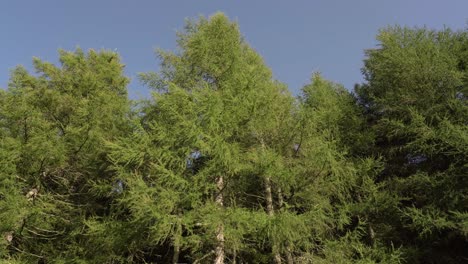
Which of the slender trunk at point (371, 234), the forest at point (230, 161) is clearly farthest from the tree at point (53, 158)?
the slender trunk at point (371, 234)

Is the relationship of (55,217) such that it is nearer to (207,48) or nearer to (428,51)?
(207,48)

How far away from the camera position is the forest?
25.6 ft

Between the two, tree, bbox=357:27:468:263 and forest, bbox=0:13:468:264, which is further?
tree, bbox=357:27:468:263

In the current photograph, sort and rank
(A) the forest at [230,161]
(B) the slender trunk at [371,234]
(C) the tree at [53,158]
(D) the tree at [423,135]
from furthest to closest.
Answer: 1. (B) the slender trunk at [371,234]
2. (D) the tree at [423,135]
3. (C) the tree at [53,158]
4. (A) the forest at [230,161]

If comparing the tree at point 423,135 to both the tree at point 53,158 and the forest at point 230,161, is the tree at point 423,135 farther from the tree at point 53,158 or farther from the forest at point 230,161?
the tree at point 53,158

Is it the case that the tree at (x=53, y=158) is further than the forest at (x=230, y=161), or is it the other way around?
the tree at (x=53, y=158)

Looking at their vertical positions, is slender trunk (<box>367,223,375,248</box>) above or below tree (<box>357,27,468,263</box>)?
below

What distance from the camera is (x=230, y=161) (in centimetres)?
786

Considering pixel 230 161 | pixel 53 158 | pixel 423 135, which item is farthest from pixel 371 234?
pixel 53 158

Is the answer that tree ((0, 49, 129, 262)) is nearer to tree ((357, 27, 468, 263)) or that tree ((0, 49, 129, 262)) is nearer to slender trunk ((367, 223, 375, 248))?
slender trunk ((367, 223, 375, 248))

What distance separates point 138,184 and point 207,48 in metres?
4.48

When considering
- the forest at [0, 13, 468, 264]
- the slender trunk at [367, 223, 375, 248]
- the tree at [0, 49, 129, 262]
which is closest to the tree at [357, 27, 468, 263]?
the forest at [0, 13, 468, 264]

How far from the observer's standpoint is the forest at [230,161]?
7.80 m

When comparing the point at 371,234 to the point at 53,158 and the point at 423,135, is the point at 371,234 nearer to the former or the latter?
the point at 423,135
